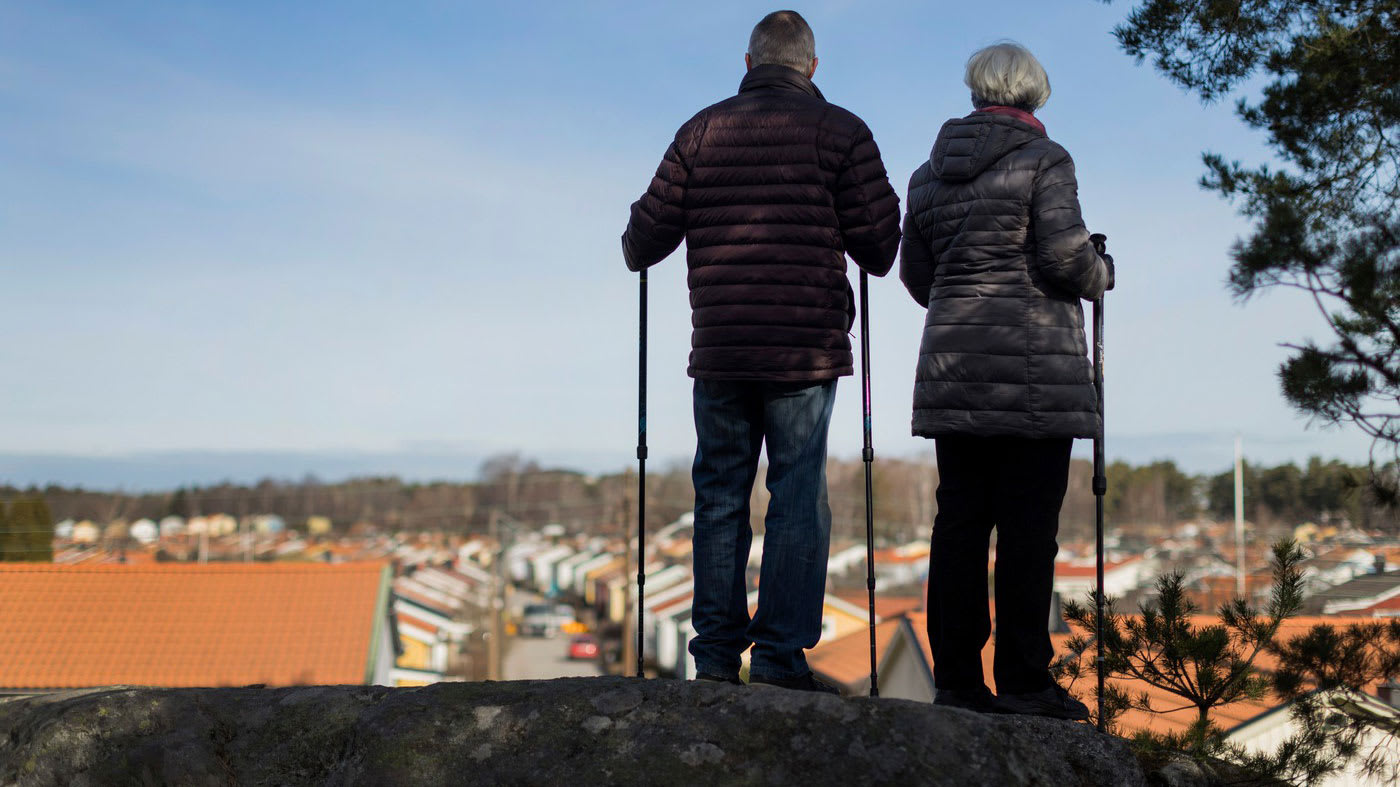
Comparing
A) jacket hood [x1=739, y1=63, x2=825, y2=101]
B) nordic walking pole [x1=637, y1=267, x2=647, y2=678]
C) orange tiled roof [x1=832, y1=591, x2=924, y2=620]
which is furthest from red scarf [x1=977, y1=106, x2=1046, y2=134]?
orange tiled roof [x1=832, y1=591, x2=924, y2=620]

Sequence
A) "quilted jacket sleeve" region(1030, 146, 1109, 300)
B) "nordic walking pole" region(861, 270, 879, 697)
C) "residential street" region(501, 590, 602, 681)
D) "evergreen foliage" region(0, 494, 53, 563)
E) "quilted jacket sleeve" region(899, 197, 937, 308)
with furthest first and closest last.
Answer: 1. "residential street" region(501, 590, 602, 681)
2. "evergreen foliage" region(0, 494, 53, 563)
3. "nordic walking pole" region(861, 270, 879, 697)
4. "quilted jacket sleeve" region(899, 197, 937, 308)
5. "quilted jacket sleeve" region(1030, 146, 1109, 300)

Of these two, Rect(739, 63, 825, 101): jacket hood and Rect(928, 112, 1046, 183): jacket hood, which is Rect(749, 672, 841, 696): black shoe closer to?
Rect(928, 112, 1046, 183): jacket hood

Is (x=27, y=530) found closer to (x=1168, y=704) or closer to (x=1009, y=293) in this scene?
(x=1168, y=704)

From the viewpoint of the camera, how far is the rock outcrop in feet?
8.52

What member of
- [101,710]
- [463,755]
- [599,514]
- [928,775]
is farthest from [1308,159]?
[599,514]

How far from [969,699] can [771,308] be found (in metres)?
1.31

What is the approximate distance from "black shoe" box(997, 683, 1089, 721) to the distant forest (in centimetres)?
1710

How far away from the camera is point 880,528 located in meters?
62.0

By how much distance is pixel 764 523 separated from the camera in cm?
358

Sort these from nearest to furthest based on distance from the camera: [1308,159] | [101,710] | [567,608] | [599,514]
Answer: [101,710], [1308,159], [567,608], [599,514]

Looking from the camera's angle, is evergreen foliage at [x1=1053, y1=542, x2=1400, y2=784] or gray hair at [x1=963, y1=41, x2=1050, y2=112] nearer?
gray hair at [x1=963, y1=41, x2=1050, y2=112]

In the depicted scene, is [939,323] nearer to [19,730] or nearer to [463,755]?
[463,755]

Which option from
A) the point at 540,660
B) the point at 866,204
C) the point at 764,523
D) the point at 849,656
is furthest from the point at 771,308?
the point at 540,660

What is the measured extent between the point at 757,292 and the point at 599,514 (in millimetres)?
73750
